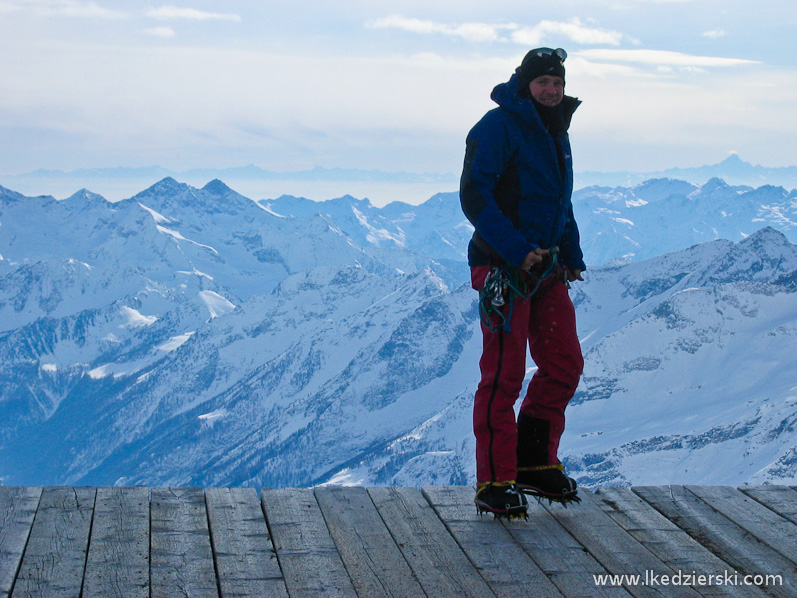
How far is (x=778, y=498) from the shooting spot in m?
7.27

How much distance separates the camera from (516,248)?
6551 mm

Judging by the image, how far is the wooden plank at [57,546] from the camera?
4992 mm

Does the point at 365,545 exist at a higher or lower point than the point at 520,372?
lower

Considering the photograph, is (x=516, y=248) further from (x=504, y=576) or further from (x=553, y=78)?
(x=504, y=576)

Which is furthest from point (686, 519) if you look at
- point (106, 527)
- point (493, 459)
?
point (106, 527)

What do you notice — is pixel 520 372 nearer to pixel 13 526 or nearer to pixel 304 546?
pixel 304 546

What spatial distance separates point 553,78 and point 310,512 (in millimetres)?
3959

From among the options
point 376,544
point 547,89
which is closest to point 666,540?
point 376,544

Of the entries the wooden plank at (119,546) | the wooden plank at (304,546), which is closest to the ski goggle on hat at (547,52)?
the wooden plank at (304,546)

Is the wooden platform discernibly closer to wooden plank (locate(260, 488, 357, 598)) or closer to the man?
wooden plank (locate(260, 488, 357, 598))

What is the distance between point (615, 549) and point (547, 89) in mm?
3615

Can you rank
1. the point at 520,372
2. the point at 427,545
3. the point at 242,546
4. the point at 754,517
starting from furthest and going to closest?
1. the point at 520,372
2. the point at 754,517
3. the point at 427,545
4. the point at 242,546

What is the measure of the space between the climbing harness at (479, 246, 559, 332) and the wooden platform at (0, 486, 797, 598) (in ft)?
5.07

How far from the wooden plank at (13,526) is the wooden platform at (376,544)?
0.01 m
